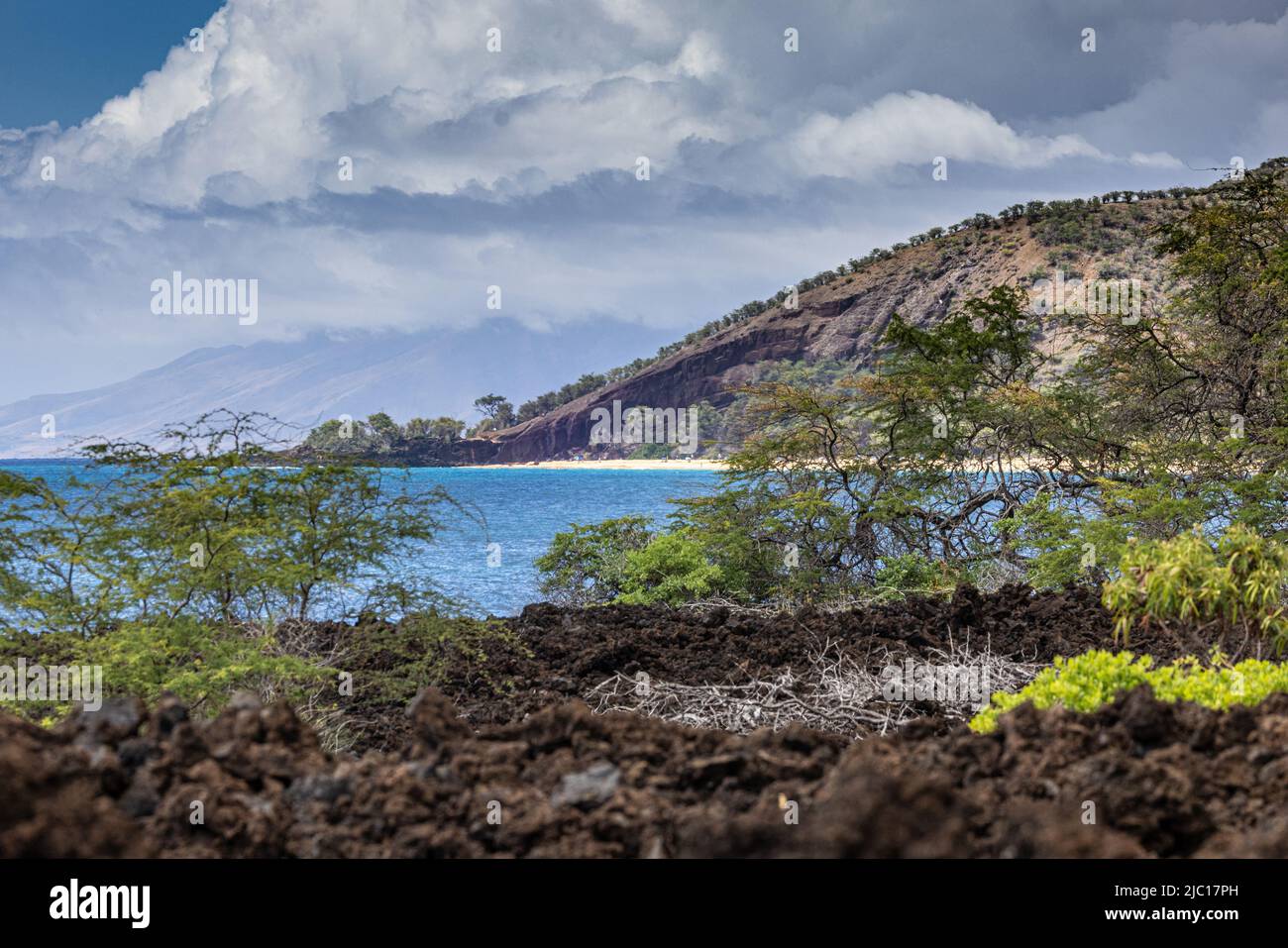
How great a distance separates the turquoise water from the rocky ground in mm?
3326

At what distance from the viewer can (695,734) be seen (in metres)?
3.81

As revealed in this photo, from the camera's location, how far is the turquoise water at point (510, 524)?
17.6 metres

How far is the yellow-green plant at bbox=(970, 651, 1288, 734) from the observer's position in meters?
4.55

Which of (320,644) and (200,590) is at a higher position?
(200,590)

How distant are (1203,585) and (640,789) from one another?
12.8 feet

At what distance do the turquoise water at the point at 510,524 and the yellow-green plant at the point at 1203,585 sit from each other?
4012mm

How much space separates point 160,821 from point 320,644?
17.0 ft

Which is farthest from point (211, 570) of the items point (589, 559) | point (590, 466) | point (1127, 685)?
point (590, 466)

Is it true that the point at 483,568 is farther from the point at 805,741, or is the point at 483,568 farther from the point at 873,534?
the point at 805,741

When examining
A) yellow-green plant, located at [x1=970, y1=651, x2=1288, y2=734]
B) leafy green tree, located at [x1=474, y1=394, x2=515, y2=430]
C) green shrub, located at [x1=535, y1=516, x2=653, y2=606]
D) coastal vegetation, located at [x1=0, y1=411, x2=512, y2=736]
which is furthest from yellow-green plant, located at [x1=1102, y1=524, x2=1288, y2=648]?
leafy green tree, located at [x1=474, y1=394, x2=515, y2=430]

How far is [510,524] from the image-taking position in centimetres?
3866

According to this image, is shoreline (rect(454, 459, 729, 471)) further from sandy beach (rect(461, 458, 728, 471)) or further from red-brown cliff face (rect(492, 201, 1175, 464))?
red-brown cliff face (rect(492, 201, 1175, 464))

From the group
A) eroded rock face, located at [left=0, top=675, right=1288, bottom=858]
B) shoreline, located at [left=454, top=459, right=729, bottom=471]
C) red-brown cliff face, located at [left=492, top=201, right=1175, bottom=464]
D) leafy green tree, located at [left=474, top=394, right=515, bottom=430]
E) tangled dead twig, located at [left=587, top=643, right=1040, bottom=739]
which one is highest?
red-brown cliff face, located at [left=492, top=201, right=1175, bottom=464]
